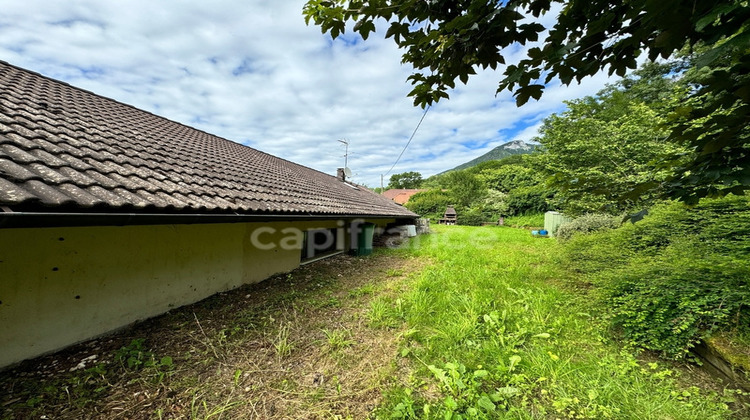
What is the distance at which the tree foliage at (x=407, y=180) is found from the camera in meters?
60.7

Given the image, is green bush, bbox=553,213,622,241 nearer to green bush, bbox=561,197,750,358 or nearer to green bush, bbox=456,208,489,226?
green bush, bbox=561,197,750,358

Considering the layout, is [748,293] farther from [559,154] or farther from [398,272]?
[559,154]

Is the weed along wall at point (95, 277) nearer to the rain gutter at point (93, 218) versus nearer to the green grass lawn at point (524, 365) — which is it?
the rain gutter at point (93, 218)

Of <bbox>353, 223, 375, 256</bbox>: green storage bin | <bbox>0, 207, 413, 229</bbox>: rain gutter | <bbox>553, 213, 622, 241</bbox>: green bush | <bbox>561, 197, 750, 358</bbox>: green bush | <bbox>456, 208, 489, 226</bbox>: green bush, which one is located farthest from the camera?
<bbox>456, 208, 489, 226</bbox>: green bush

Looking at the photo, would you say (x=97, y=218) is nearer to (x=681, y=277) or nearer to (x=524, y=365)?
(x=524, y=365)

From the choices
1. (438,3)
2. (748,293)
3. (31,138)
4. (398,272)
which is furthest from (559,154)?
(31,138)

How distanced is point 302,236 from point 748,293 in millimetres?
6931

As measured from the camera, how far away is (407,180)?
6116cm

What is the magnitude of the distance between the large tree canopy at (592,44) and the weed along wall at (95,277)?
3276 millimetres

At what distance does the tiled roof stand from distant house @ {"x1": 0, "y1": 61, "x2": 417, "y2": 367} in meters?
0.01

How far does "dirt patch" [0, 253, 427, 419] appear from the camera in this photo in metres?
2.08

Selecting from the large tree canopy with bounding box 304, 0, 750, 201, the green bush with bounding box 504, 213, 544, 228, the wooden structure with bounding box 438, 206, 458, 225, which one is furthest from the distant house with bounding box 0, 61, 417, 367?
the wooden structure with bounding box 438, 206, 458, 225

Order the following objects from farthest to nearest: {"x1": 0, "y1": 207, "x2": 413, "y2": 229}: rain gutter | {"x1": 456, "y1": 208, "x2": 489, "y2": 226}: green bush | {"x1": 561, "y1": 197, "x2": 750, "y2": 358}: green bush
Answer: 1. {"x1": 456, "y1": 208, "x2": 489, "y2": 226}: green bush
2. {"x1": 561, "y1": 197, "x2": 750, "y2": 358}: green bush
3. {"x1": 0, "y1": 207, "x2": 413, "y2": 229}: rain gutter

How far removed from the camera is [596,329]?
3.39 meters
